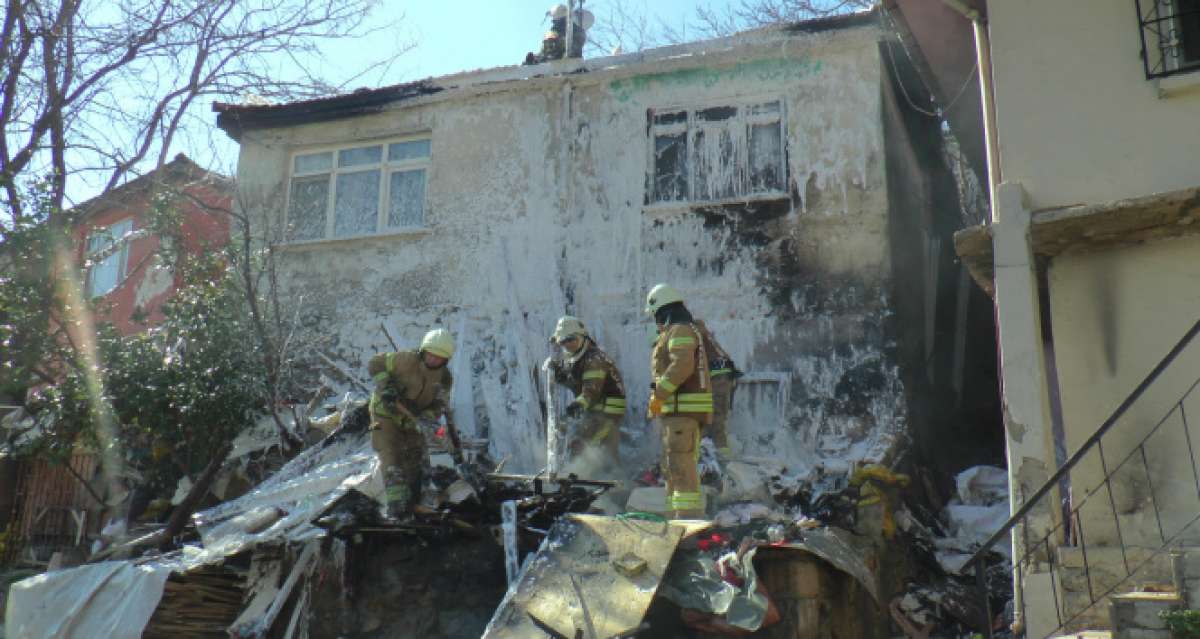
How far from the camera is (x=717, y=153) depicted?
1184 centimetres

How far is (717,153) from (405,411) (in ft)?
15.9

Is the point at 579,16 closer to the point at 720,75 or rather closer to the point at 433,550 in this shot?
the point at 720,75

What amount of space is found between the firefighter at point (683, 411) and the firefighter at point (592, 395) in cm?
181

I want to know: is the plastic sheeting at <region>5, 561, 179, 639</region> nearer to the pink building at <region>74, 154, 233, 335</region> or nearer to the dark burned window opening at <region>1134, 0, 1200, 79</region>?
the pink building at <region>74, 154, 233, 335</region>

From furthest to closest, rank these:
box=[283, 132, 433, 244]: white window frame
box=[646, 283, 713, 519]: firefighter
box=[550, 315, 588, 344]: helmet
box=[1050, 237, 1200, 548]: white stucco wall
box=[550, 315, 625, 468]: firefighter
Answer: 1. box=[283, 132, 433, 244]: white window frame
2. box=[550, 315, 588, 344]: helmet
3. box=[550, 315, 625, 468]: firefighter
4. box=[646, 283, 713, 519]: firefighter
5. box=[1050, 237, 1200, 548]: white stucco wall

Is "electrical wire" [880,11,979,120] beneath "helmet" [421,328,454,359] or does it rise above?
above

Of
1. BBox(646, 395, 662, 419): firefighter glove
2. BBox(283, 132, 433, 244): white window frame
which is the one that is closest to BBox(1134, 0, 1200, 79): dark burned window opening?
BBox(646, 395, 662, 419): firefighter glove

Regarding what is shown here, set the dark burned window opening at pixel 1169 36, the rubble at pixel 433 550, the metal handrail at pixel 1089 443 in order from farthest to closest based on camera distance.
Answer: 1. the rubble at pixel 433 550
2. the dark burned window opening at pixel 1169 36
3. the metal handrail at pixel 1089 443

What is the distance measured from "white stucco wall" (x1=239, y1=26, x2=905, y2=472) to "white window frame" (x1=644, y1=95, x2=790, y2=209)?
0.08 meters

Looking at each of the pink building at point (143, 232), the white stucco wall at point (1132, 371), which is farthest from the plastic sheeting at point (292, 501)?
the white stucco wall at point (1132, 371)

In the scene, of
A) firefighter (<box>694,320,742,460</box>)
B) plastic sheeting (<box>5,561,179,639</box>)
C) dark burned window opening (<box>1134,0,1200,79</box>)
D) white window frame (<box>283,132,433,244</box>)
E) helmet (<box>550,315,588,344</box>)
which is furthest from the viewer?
white window frame (<box>283,132,433,244</box>)

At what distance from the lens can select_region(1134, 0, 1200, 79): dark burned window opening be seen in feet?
23.5

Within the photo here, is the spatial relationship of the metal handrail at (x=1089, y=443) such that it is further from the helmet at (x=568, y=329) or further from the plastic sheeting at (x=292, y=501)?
the plastic sheeting at (x=292, y=501)

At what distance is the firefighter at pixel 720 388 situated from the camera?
10008mm
